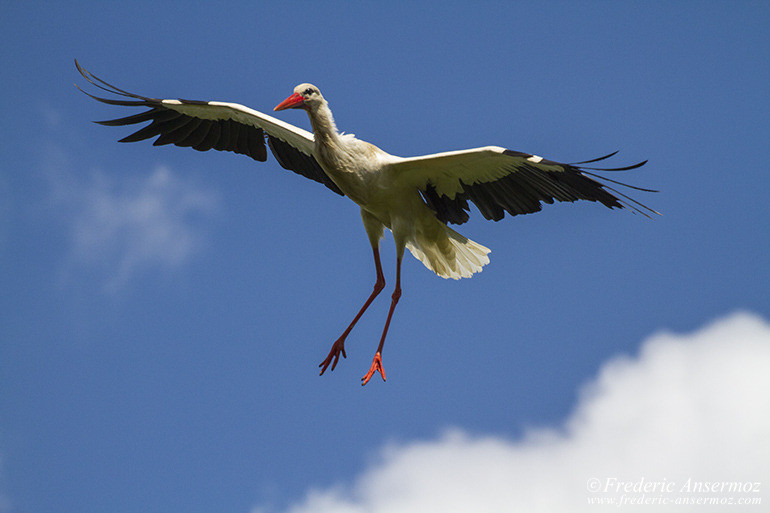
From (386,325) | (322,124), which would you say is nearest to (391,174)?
(322,124)

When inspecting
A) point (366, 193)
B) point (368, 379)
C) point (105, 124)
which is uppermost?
point (105, 124)

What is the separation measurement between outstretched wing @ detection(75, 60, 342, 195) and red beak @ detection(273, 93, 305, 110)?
1048 millimetres

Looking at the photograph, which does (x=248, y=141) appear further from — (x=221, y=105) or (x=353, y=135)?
(x=353, y=135)

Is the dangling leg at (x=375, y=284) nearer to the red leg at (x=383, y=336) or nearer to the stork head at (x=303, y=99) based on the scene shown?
the red leg at (x=383, y=336)

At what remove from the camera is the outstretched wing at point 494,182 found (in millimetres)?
8086

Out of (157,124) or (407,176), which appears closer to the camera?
(407,176)

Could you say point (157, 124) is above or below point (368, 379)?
above

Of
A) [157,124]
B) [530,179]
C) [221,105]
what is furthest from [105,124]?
[530,179]

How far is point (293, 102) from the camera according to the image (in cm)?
828

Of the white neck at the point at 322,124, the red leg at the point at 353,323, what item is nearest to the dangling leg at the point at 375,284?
the red leg at the point at 353,323

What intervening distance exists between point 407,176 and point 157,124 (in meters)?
3.07

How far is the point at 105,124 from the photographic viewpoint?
9586 millimetres

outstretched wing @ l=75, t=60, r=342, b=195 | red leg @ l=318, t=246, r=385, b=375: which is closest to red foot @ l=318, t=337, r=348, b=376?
red leg @ l=318, t=246, r=385, b=375

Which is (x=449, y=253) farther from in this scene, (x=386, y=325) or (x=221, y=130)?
(x=221, y=130)
